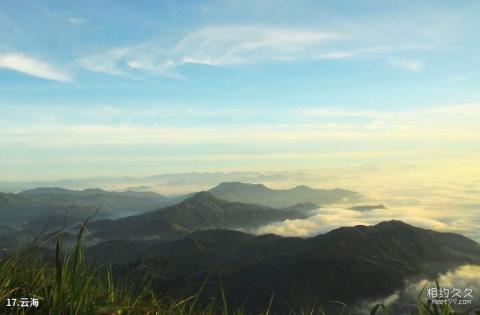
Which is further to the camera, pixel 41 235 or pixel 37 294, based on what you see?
pixel 41 235

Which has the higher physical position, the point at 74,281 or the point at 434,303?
the point at 74,281

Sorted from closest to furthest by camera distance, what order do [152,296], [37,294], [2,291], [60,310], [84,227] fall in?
[84,227], [60,310], [2,291], [37,294], [152,296]

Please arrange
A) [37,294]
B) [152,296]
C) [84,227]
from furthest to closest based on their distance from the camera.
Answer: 1. [152,296]
2. [37,294]
3. [84,227]

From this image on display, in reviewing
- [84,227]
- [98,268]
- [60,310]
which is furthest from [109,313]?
[98,268]

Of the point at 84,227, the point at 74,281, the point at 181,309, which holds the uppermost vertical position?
the point at 84,227

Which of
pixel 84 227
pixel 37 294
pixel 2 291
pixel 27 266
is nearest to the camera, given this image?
pixel 84 227

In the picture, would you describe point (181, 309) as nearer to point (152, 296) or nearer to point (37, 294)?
point (152, 296)

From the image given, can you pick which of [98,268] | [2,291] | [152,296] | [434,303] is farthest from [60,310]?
[434,303]

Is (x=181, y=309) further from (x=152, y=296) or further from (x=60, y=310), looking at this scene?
(x=60, y=310)

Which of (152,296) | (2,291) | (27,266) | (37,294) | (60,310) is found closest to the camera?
(60,310)
